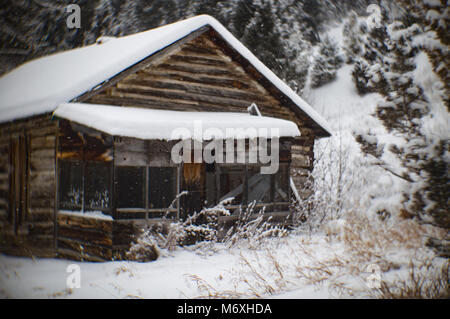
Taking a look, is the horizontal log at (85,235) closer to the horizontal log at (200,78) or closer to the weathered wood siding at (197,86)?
the weathered wood siding at (197,86)

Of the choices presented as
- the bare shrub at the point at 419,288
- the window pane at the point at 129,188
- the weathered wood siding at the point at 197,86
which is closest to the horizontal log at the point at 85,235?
the window pane at the point at 129,188

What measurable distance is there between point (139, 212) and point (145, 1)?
2334cm

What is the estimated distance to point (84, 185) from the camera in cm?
771

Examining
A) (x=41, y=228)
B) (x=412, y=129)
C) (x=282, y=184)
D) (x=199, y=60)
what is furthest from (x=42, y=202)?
(x=412, y=129)

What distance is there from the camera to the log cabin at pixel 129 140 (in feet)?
23.7

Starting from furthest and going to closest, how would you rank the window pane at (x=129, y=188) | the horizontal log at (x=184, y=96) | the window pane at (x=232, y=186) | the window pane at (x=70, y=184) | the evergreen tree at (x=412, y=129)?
the window pane at (x=232, y=186), the horizontal log at (x=184, y=96), the window pane at (x=70, y=184), the window pane at (x=129, y=188), the evergreen tree at (x=412, y=129)

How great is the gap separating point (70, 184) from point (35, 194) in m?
0.90

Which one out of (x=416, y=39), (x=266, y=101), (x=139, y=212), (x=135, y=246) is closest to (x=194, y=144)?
(x=139, y=212)

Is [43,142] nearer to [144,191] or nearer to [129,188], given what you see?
[129,188]

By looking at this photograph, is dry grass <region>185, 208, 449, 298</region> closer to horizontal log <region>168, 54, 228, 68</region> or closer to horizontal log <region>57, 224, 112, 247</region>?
horizontal log <region>57, 224, 112, 247</region>

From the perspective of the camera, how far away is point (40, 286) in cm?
546

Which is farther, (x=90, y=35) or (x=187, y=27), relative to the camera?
(x=90, y=35)

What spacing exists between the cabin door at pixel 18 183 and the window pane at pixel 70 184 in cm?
105
